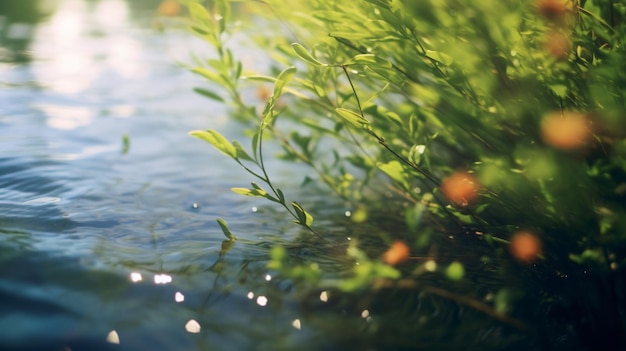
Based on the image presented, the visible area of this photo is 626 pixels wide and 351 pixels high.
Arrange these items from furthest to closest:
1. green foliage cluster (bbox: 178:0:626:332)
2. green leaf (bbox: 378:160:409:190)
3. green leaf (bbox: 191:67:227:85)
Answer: green leaf (bbox: 191:67:227:85)
green leaf (bbox: 378:160:409:190)
green foliage cluster (bbox: 178:0:626:332)

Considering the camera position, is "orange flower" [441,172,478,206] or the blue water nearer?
the blue water

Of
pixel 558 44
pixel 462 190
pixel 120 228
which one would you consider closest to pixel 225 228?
pixel 120 228

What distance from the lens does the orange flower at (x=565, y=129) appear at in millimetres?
1027

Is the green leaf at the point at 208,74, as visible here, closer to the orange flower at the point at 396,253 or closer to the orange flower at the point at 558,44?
the orange flower at the point at 396,253

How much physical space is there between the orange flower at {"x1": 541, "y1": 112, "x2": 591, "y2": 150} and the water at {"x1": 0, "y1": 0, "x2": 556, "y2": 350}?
33cm

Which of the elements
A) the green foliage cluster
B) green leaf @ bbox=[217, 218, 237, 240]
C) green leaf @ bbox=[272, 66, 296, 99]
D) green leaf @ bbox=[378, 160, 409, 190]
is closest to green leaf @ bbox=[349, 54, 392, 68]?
the green foliage cluster

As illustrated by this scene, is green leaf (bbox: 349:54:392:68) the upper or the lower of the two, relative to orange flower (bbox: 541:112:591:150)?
upper

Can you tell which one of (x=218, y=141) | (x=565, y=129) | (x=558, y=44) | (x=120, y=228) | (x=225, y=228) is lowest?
(x=120, y=228)

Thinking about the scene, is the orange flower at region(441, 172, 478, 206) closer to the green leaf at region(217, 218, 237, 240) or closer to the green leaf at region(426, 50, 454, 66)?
the green leaf at region(426, 50, 454, 66)

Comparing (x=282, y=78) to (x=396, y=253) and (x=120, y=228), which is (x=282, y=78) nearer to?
(x=396, y=253)

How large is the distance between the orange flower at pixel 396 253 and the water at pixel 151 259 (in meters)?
0.10

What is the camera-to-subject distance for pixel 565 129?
102cm

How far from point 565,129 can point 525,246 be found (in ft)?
0.79

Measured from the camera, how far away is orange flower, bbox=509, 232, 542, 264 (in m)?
1.13
